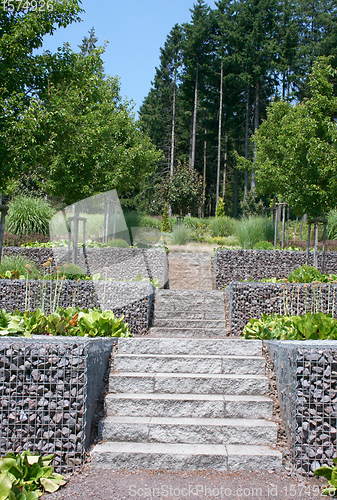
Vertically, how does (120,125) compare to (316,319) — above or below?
above

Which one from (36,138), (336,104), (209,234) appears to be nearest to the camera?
(36,138)

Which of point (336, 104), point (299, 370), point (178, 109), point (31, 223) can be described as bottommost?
point (299, 370)

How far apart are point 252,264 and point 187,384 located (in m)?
5.26

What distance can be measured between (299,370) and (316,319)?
3.67ft

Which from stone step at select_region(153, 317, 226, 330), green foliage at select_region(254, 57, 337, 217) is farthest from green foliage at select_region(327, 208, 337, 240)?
stone step at select_region(153, 317, 226, 330)

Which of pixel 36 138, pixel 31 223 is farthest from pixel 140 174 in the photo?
pixel 36 138

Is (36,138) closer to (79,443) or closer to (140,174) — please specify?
(79,443)

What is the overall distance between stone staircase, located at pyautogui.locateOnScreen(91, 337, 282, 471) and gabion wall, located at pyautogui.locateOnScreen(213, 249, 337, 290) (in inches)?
177

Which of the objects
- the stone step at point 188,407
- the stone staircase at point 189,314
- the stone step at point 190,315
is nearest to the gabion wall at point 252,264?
the stone staircase at point 189,314

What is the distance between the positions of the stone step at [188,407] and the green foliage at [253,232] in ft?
26.6

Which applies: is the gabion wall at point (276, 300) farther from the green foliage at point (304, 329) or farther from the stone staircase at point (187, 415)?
the stone staircase at point (187, 415)

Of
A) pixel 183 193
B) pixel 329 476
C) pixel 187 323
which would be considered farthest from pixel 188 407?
pixel 183 193

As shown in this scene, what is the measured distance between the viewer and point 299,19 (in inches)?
1160

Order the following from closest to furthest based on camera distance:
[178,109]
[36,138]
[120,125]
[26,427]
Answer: [26,427] < [36,138] < [120,125] < [178,109]
